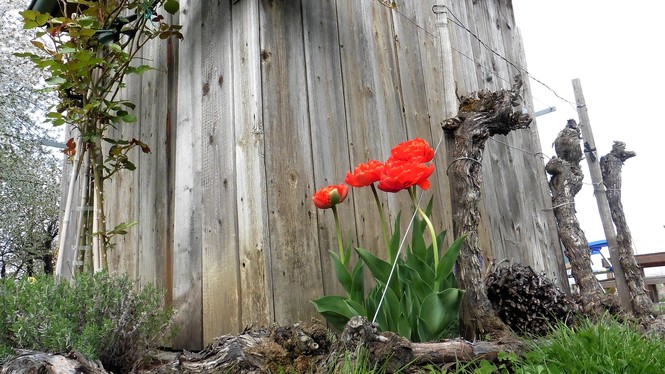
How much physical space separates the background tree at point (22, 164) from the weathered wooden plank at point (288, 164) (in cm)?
678

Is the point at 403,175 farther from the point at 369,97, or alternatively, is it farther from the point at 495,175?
the point at 495,175

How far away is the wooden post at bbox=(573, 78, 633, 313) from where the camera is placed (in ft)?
11.0

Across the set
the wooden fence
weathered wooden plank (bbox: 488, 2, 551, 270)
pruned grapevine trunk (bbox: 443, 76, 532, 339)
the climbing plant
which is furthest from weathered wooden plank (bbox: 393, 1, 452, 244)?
the climbing plant

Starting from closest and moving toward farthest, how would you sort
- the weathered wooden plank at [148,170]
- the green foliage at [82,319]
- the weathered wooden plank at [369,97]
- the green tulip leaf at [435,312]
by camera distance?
the green foliage at [82,319], the green tulip leaf at [435,312], the weathered wooden plank at [369,97], the weathered wooden plank at [148,170]

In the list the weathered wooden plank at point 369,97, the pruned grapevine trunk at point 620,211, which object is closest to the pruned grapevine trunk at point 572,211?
the pruned grapevine trunk at point 620,211

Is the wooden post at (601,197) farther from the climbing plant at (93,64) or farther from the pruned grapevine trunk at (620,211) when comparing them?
the climbing plant at (93,64)

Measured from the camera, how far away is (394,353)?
4.65 feet

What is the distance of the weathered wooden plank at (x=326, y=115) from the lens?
2154mm

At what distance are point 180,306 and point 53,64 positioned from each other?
4.23ft

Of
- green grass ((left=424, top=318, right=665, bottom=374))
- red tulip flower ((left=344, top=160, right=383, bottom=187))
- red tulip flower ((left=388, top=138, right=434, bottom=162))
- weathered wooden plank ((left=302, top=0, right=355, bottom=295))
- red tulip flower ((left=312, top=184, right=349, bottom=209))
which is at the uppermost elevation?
weathered wooden plank ((left=302, top=0, right=355, bottom=295))

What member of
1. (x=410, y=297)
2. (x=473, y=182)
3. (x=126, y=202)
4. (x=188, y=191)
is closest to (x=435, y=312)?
(x=410, y=297)

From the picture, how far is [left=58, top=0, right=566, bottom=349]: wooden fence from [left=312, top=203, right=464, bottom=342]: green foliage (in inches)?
9.3

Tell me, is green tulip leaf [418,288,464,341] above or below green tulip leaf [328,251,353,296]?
below

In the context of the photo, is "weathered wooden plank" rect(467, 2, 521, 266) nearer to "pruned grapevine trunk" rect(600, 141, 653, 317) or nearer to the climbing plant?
"pruned grapevine trunk" rect(600, 141, 653, 317)
